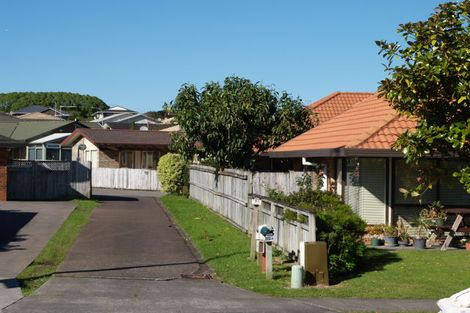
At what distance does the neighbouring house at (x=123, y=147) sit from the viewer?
49156 mm

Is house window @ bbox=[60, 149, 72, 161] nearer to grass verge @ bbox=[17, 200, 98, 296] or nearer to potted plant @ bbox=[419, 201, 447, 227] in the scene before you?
grass verge @ bbox=[17, 200, 98, 296]

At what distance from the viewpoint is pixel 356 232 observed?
1410 cm

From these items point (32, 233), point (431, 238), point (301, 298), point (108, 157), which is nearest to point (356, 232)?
point (301, 298)

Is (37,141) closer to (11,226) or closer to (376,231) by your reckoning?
(11,226)

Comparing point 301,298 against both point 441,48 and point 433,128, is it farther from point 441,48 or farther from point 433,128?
point 441,48

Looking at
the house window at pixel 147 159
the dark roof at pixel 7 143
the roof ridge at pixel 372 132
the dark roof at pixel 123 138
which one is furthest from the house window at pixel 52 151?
the roof ridge at pixel 372 132

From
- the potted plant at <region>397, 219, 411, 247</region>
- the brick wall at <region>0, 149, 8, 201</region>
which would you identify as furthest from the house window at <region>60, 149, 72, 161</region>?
the potted plant at <region>397, 219, 411, 247</region>

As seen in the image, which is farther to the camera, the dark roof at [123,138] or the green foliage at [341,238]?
the dark roof at [123,138]

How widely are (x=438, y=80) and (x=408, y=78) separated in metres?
0.43

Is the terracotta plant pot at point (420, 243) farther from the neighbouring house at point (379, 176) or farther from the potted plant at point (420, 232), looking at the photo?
the neighbouring house at point (379, 176)

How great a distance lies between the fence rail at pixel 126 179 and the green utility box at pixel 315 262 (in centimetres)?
3362

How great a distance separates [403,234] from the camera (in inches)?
699

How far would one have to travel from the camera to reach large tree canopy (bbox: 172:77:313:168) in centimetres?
2805

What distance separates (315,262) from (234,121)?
51.1 ft
